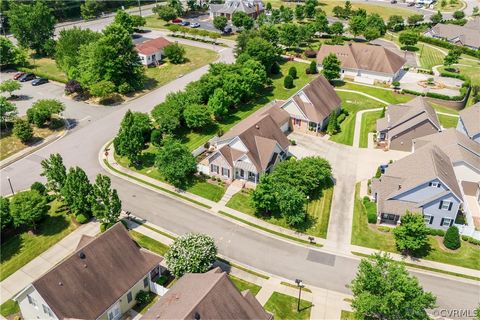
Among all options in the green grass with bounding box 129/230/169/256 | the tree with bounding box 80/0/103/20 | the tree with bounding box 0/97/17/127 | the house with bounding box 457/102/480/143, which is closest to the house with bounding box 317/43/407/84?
the house with bounding box 457/102/480/143

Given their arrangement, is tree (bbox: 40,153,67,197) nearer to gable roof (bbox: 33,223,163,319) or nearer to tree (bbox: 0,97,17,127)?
gable roof (bbox: 33,223,163,319)

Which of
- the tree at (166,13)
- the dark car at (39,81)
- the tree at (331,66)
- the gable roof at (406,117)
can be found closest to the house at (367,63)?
the tree at (331,66)

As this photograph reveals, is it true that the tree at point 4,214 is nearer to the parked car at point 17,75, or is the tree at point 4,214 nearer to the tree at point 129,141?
the tree at point 129,141

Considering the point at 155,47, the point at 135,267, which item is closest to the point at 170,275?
the point at 135,267

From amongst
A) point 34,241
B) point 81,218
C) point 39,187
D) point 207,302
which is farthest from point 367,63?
point 34,241

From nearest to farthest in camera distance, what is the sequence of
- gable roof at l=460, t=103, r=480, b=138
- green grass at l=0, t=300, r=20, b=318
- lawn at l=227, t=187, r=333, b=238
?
green grass at l=0, t=300, r=20, b=318
lawn at l=227, t=187, r=333, b=238
gable roof at l=460, t=103, r=480, b=138

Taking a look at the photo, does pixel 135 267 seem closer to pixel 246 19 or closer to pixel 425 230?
pixel 425 230

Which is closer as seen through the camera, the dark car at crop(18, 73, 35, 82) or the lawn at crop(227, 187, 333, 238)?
the lawn at crop(227, 187, 333, 238)
